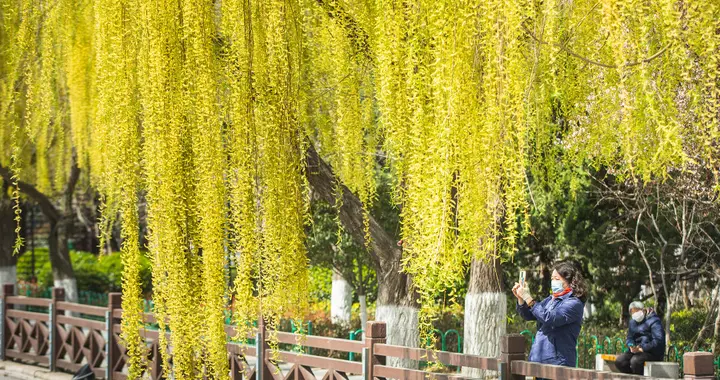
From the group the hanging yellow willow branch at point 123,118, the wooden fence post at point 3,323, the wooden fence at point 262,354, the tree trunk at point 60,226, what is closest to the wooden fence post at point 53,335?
the wooden fence at point 262,354

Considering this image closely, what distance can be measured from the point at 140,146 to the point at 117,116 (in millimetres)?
1186

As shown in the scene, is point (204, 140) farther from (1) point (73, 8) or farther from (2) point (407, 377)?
(1) point (73, 8)

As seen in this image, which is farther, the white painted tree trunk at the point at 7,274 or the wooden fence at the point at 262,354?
the white painted tree trunk at the point at 7,274

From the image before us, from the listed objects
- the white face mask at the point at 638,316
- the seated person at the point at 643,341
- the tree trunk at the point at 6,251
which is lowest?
the seated person at the point at 643,341

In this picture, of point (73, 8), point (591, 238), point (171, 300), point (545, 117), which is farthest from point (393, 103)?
point (591, 238)

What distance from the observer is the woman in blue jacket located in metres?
6.92

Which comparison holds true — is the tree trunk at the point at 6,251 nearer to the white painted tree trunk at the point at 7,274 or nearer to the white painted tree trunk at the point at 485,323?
the white painted tree trunk at the point at 7,274

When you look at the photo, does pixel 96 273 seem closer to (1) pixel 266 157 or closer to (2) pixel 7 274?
(2) pixel 7 274

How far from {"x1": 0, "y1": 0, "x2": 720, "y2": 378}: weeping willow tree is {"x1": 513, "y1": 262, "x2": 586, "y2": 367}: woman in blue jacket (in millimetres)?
554

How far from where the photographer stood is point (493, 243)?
5527 millimetres

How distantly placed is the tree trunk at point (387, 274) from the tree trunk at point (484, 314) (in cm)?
89

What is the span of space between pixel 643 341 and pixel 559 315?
3.82 meters

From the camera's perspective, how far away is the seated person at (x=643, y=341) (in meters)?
10.2

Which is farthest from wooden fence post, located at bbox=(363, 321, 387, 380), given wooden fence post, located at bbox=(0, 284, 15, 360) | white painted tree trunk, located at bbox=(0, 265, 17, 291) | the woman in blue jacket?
white painted tree trunk, located at bbox=(0, 265, 17, 291)
